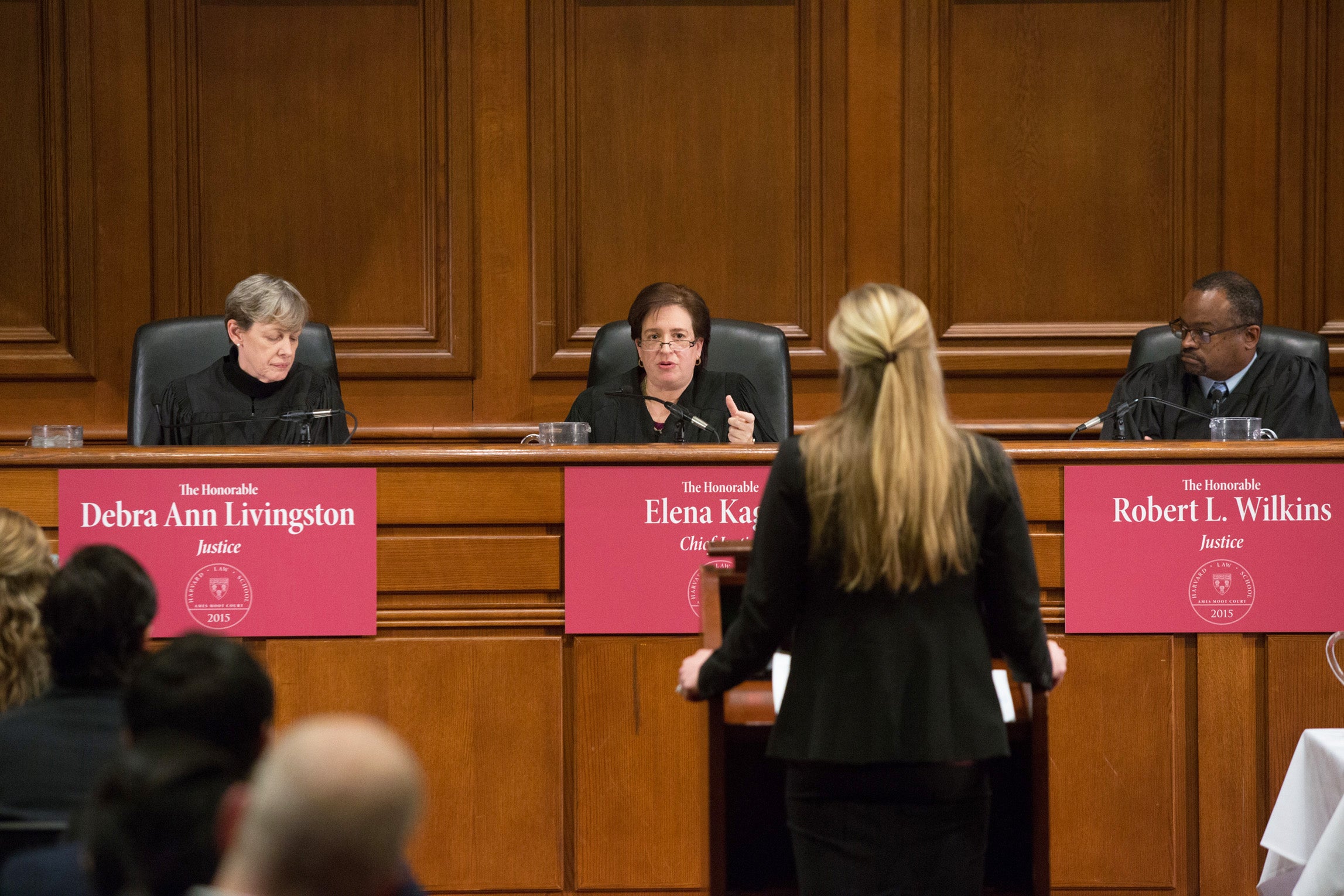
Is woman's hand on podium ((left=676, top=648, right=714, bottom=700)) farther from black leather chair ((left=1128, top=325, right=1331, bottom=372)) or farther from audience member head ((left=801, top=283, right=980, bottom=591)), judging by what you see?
black leather chair ((left=1128, top=325, right=1331, bottom=372))

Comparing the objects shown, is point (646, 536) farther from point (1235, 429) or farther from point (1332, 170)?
point (1332, 170)

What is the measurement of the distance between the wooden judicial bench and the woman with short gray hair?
0.87 m

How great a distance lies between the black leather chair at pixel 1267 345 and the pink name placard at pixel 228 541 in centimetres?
242

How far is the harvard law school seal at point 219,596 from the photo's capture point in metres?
2.91

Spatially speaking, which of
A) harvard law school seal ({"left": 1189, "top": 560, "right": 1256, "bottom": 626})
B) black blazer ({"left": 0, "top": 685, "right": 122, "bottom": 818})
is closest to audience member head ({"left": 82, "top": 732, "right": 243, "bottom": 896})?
black blazer ({"left": 0, "top": 685, "right": 122, "bottom": 818})

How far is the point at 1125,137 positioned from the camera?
4855 millimetres

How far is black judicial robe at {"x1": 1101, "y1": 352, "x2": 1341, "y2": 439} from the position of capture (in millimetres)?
3873

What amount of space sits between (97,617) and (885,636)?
3.05 feet

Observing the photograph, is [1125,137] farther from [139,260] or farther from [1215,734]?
[139,260]

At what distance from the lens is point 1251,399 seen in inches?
156

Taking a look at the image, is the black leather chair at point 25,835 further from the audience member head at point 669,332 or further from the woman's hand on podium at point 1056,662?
the audience member head at point 669,332

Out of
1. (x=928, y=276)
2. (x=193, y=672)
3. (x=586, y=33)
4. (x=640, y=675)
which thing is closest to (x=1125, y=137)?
(x=928, y=276)

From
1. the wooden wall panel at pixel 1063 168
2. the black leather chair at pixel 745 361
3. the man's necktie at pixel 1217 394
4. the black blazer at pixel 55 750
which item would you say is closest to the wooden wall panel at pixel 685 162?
the wooden wall panel at pixel 1063 168

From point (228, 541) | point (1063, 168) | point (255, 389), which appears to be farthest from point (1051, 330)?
point (228, 541)
